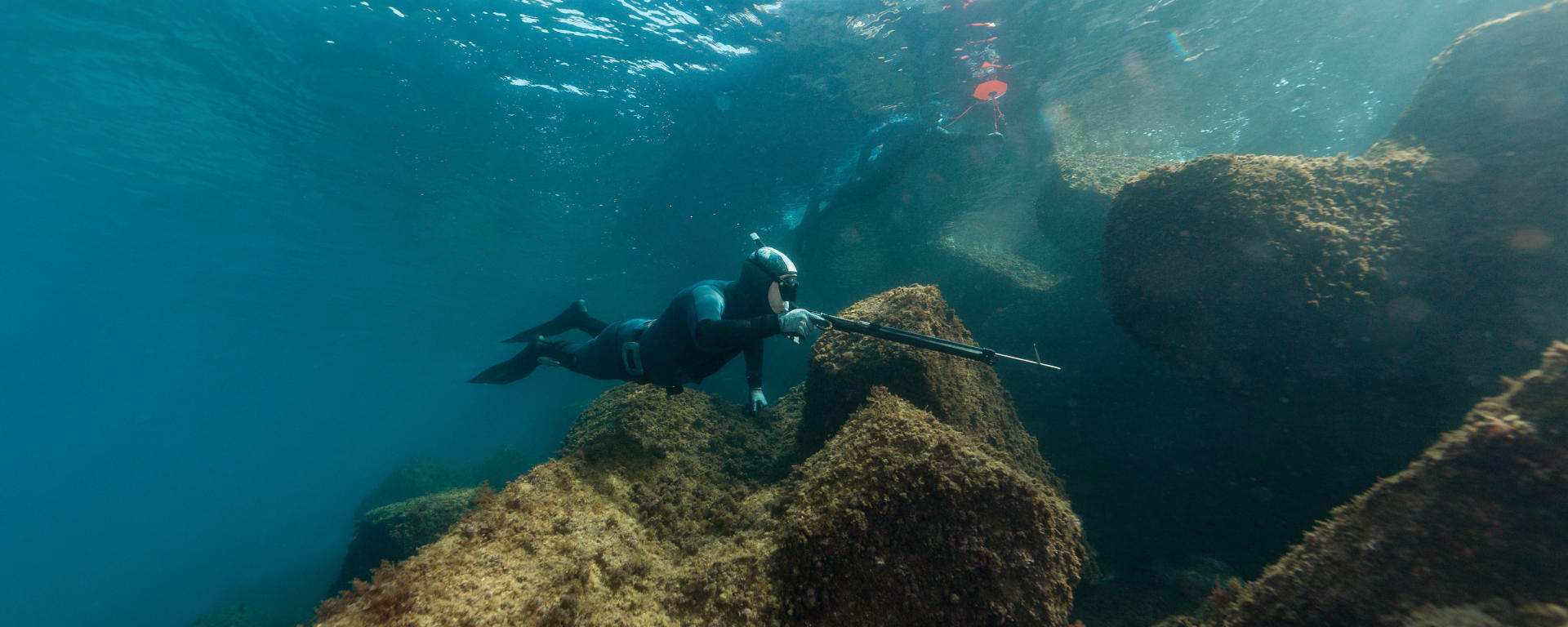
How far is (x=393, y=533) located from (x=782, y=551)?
876 centimetres

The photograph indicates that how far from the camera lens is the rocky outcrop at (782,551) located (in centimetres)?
200

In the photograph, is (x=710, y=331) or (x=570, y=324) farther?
(x=570, y=324)

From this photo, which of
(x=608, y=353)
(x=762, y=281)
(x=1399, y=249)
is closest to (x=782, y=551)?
(x=762, y=281)

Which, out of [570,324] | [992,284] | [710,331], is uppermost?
[992,284]

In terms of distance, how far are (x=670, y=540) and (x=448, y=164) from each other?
17232 mm

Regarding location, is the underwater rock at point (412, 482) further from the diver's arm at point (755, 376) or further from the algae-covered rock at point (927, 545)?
the algae-covered rock at point (927, 545)

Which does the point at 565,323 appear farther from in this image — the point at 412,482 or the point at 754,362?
the point at 412,482

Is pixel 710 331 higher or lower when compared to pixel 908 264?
lower

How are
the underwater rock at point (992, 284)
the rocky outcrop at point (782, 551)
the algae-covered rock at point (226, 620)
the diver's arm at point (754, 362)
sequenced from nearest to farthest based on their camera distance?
1. the rocky outcrop at point (782, 551)
2. the diver's arm at point (754, 362)
3. the underwater rock at point (992, 284)
4. the algae-covered rock at point (226, 620)

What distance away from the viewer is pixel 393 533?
7645 mm

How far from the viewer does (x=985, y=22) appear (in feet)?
33.6

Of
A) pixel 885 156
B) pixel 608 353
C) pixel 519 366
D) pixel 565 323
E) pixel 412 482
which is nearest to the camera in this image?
pixel 608 353

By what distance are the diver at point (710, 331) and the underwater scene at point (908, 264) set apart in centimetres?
6

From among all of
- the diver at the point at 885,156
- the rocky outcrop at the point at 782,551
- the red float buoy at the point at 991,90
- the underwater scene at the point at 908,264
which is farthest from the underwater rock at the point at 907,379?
the diver at the point at 885,156
